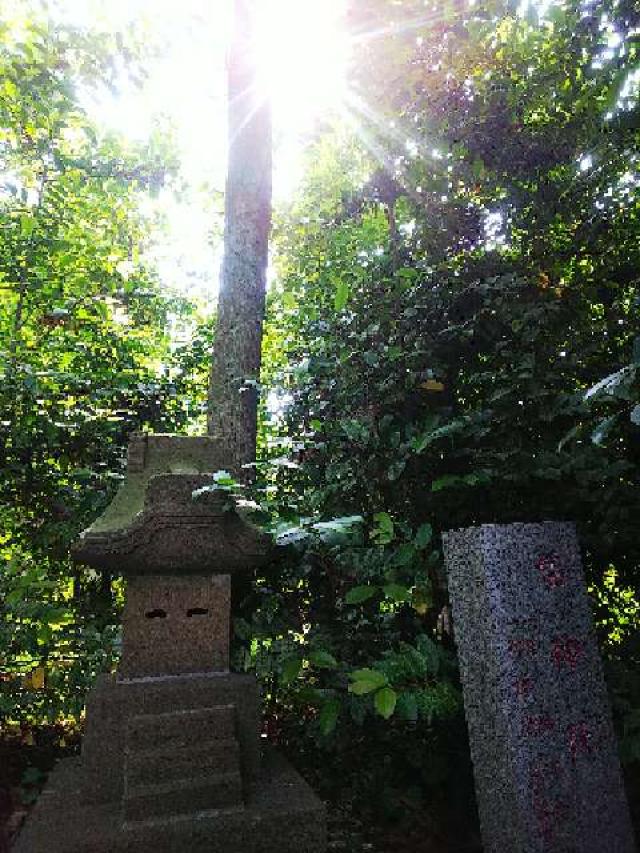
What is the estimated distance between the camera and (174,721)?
2.63 meters

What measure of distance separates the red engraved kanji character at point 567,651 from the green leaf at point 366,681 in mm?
750

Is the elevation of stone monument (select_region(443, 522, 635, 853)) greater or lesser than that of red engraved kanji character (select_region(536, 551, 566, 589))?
lesser

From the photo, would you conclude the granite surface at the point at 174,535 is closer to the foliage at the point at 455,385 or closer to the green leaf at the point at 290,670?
the foliage at the point at 455,385

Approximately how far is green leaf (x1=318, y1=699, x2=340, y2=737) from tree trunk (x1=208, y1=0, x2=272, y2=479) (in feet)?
7.22

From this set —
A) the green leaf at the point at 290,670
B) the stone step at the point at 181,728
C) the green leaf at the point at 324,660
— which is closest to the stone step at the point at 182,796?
the stone step at the point at 181,728

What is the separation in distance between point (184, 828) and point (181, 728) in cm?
40

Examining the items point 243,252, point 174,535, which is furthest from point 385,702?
point 243,252

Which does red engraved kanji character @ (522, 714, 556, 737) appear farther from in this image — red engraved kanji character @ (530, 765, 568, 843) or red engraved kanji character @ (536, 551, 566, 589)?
red engraved kanji character @ (536, 551, 566, 589)

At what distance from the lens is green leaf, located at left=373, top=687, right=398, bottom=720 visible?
202 centimetres

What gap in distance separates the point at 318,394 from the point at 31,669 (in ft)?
8.79

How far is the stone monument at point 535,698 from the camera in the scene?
212 cm

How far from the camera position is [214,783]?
2.52 meters

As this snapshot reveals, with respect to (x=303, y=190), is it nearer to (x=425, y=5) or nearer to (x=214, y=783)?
(x=425, y=5)

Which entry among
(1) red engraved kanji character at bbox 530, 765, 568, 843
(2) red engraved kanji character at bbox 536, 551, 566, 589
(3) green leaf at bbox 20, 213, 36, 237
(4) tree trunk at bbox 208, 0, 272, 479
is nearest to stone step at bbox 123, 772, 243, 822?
(1) red engraved kanji character at bbox 530, 765, 568, 843
